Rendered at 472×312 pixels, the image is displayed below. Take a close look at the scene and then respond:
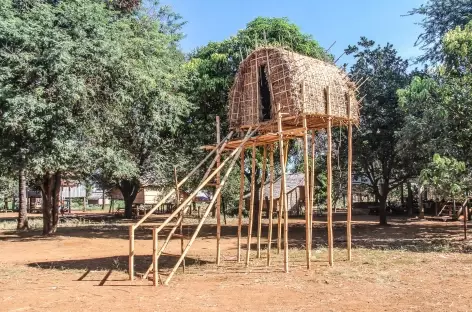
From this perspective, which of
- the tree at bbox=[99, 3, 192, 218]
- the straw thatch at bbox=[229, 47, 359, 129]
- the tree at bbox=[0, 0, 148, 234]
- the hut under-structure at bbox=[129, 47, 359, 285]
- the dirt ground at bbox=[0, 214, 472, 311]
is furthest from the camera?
the tree at bbox=[99, 3, 192, 218]

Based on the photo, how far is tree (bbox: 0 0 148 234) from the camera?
17.2m

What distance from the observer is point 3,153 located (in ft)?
60.7

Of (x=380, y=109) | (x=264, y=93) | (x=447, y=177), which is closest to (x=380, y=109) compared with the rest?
(x=380, y=109)

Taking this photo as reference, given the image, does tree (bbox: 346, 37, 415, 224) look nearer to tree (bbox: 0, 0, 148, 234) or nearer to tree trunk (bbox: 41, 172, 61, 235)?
tree (bbox: 0, 0, 148, 234)

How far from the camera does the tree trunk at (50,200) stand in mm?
22641

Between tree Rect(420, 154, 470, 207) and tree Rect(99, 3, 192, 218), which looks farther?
tree Rect(99, 3, 192, 218)

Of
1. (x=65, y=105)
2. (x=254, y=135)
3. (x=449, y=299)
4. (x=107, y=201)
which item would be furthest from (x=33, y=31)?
(x=107, y=201)

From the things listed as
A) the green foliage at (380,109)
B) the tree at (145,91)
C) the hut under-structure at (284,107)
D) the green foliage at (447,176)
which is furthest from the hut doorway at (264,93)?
the green foliage at (380,109)

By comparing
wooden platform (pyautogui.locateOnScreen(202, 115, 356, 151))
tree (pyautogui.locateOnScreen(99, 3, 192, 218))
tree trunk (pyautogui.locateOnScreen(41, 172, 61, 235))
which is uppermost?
tree (pyautogui.locateOnScreen(99, 3, 192, 218))

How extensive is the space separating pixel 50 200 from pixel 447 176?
57.3 feet

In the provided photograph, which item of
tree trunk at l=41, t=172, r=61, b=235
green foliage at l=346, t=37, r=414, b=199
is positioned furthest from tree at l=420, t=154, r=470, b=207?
tree trunk at l=41, t=172, r=61, b=235

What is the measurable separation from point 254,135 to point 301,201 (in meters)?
34.5

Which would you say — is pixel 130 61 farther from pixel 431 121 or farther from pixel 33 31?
pixel 431 121

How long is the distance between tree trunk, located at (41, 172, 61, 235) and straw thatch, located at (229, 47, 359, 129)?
13613 millimetres
